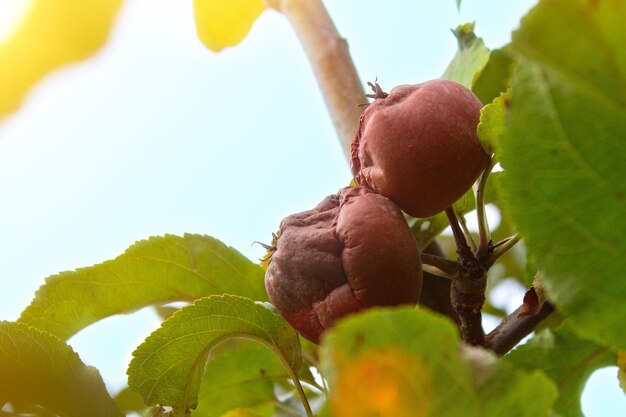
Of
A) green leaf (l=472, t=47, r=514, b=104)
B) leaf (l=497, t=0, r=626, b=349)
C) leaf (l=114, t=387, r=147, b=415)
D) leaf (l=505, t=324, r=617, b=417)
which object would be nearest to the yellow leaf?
leaf (l=497, t=0, r=626, b=349)

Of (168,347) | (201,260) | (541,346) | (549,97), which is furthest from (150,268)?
(549,97)

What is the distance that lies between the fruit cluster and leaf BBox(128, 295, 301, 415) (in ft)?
0.16

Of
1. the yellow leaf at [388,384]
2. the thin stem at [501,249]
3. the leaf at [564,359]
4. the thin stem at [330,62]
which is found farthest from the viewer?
the thin stem at [330,62]

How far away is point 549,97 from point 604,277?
14cm

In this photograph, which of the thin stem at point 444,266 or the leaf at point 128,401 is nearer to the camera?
the thin stem at point 444,266

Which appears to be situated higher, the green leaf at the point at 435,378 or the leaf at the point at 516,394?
the green leaf at the point at 435,378

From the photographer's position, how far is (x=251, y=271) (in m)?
0.93

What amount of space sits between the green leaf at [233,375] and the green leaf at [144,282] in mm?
73

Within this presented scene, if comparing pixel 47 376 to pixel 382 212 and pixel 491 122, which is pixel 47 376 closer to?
pixel 382 212

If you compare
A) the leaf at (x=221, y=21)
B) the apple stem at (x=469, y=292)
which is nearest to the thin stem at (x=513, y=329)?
the apple stem at (x=469, y=292)

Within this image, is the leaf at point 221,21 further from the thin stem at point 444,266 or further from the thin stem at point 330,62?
the thin stem at point 444,266

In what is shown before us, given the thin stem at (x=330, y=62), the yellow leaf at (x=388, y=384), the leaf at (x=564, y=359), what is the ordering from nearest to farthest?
1. the yellow leaf at (x=388, y=384)
2. the leaf at (x=564, y=359)
3. the thin stem at (x=330, y=62)

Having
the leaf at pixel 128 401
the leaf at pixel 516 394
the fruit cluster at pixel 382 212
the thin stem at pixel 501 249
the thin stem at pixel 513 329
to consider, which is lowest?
the leaf at pixel 128 401

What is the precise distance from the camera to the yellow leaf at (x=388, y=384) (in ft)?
1.38
